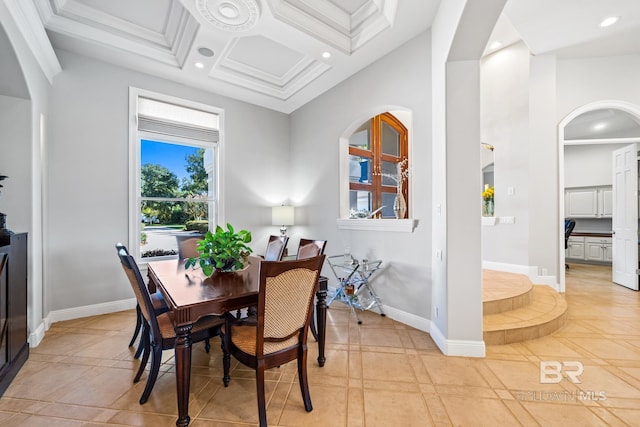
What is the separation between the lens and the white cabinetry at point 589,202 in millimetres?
6398

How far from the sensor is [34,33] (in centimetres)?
240

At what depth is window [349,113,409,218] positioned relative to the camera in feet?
15.4

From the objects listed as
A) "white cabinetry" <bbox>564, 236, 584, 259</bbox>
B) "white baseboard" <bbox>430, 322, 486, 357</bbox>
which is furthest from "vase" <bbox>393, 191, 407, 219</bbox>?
"white cabinetry" <bbox>564, 236, 584, 259</bbox>

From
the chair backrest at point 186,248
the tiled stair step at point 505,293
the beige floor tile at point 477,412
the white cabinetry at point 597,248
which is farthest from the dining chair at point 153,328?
the white cabinetry at point 597,248

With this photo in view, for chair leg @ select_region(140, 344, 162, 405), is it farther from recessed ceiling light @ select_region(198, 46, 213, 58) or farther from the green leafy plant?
recessed ceiling light @ select_region(198, 46, 213, 58)

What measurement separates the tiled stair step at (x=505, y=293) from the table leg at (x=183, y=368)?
2796 millimetres

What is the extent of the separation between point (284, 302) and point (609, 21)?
200 inches

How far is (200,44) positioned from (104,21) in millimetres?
969

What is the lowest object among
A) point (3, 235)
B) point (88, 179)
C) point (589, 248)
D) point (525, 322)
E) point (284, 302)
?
point (525, 322)

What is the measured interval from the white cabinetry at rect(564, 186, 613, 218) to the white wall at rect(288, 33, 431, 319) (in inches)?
260

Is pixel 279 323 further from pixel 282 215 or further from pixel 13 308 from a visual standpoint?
pixel 282 215

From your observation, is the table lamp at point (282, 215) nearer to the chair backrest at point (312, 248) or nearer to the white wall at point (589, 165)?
the chair backrest at point (312, 248)

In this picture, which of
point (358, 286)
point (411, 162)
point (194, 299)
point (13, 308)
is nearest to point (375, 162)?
point (411, 162)

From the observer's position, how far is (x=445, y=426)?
5.07 feet
